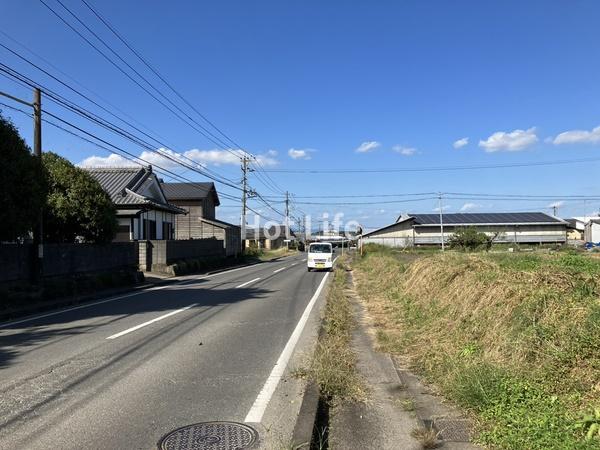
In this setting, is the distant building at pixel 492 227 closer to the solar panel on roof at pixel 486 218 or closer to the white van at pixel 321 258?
the solar panel on roof at pixel 486 218

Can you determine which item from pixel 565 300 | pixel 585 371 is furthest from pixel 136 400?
pixel 565 300

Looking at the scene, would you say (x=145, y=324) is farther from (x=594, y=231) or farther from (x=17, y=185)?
(x=594, y=231)

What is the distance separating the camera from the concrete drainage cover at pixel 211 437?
4.20 meters

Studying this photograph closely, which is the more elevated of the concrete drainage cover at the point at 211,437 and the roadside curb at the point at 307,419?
the roadside curb at the point at 307,419

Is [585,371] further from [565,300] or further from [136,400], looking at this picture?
[136,400]

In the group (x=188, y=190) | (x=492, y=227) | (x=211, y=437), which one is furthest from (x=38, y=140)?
(x=492, y=227)

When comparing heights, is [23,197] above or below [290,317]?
above

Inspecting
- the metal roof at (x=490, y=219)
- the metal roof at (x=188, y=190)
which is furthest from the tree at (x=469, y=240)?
the metal roof at (x=490, y=219)

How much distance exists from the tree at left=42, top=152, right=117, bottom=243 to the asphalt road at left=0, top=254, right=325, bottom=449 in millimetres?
7534

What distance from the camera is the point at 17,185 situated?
532 inches

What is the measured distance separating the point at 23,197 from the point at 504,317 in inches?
489

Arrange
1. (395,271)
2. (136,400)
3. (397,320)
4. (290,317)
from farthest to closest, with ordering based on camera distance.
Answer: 1. (395,271)
2. (290,317)
3. (397,320)
4. (136,400)

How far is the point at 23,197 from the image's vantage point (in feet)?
45.0

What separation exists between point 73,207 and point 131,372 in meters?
14.4
